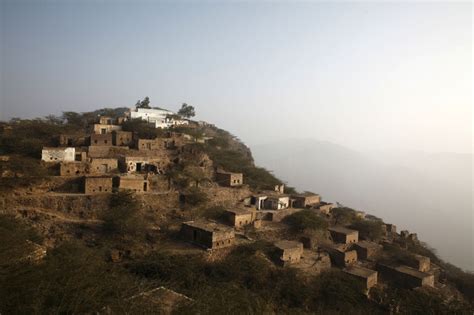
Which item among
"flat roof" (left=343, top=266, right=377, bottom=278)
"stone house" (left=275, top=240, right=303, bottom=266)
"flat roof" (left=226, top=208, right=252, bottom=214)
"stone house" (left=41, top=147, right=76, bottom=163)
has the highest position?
"stone house" (left=41, top=147, right=76, bottom=163)

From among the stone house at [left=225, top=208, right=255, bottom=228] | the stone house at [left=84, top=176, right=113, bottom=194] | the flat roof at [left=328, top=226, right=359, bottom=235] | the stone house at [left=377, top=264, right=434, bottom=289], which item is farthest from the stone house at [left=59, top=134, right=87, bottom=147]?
the stone house at [left=377, top=264, right=434, bottom=289]

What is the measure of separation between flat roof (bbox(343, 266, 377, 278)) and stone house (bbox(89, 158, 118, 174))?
585 inches

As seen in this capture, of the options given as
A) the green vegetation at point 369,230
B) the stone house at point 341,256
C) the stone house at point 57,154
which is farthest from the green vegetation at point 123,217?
the green vegetation at point 369,230

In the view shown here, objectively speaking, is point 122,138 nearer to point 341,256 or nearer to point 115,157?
point 115,157

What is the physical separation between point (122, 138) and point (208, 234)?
1179 centimetres

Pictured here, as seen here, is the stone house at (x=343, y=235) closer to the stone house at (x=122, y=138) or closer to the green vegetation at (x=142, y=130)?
the green vegetation at (x=142, y=130)

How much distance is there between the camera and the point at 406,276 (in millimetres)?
18094

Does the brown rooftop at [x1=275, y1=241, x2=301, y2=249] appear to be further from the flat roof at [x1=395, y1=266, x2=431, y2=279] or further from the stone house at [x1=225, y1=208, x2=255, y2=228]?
the flat roof at [x1=395, y1=266, x2=431, y2=279]

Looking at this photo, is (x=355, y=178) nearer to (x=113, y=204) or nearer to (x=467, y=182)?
(x=467, y=182)

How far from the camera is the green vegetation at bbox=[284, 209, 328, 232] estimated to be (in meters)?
20.9

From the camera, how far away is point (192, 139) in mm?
28484

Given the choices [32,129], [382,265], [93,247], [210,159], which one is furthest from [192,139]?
[382,265]

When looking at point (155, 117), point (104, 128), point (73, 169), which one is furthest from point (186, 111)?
point (73, 169)

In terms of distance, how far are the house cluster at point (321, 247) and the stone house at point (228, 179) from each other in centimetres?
168
